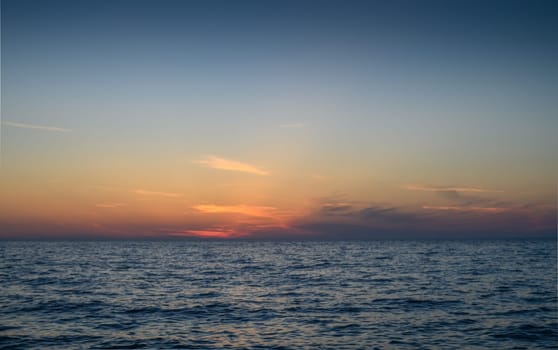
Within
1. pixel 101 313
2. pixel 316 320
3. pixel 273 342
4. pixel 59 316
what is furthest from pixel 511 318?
pixel 59 316

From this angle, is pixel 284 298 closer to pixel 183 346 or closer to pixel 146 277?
pixel 183 346

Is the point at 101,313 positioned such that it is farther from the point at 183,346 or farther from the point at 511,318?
the point at 511,318

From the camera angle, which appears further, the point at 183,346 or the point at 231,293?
the point at 231,293

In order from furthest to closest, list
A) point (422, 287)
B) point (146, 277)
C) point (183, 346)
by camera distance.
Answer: point (146, 277) < point (422, 287) < point (183, 346)

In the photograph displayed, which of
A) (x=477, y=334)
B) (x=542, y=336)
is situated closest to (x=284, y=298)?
(x=477, y=334)

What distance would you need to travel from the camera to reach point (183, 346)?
72.3 ft

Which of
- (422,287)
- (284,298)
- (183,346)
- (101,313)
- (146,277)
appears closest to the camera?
(183,346)

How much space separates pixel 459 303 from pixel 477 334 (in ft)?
30.6

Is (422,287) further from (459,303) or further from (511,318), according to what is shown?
(511,318)

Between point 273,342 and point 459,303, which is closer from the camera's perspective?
point 273,342

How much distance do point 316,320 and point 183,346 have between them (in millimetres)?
9064

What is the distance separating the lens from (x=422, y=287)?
136ft

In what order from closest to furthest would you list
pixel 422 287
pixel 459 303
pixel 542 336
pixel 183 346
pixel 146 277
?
pixel 183 346 → pixel 542 336 → pixel 459 303 → pixel 422 287 → pixel 146 277

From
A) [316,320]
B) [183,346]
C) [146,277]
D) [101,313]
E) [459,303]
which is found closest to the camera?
[183,346]
